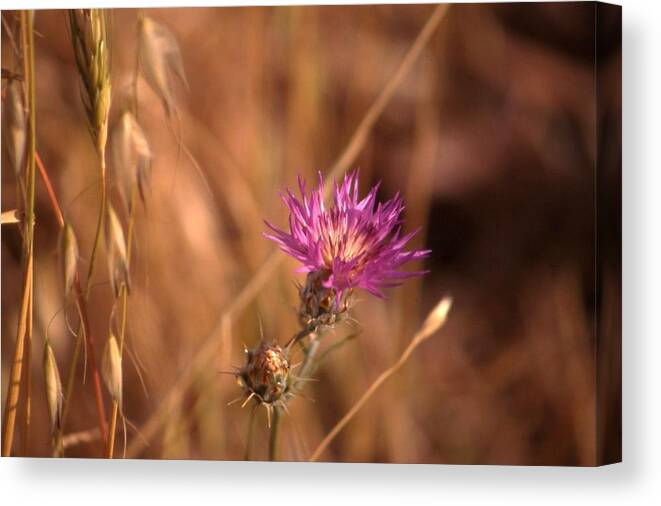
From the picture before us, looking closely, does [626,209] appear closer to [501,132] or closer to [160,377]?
[501,132]

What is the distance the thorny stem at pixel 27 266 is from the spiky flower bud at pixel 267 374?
1.27 feet

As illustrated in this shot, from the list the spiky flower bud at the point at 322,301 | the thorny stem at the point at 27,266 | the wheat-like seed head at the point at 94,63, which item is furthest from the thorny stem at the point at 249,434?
the wheat-like seed head at the point at 94,63

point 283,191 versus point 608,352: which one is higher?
point 283,191

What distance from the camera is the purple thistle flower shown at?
7.24 ft

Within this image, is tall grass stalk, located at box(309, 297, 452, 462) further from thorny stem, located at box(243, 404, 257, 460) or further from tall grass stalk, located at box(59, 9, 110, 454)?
tall grass stalk, located at box(59, 9, 110, 454)

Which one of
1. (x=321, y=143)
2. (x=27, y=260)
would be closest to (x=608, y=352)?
(x=321, y=143)

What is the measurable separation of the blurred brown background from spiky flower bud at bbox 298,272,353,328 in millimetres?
78

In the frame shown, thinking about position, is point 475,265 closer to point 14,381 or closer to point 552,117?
point 552,117

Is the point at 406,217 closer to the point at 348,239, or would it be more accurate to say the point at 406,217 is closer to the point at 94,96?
the point at 348,239

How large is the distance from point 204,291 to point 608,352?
2.09 feet

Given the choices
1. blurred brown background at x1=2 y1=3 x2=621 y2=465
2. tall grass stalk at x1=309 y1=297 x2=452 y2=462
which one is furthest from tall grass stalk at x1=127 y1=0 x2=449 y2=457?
tall grass stalk at x1=309 y1=297 x2=452 y2=462

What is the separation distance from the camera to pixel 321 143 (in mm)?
2311

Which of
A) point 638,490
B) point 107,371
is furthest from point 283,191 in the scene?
point 638,490

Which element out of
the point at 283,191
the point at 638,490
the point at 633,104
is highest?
the point at 633,104
